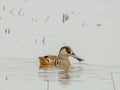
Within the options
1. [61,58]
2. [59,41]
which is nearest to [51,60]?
[61,58]

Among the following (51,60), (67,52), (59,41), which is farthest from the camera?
(59,41)

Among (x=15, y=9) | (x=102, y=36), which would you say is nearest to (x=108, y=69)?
(x=102, y=36)

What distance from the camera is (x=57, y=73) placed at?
13.7ft

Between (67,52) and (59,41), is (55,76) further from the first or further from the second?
(59,41)

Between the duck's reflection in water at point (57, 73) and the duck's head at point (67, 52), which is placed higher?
the duck's head at point (67, 52)

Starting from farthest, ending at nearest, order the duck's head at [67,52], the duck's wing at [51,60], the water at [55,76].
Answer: the duck's head at [67,52]
the duck's wing at [51,60]
the water at [55,76]

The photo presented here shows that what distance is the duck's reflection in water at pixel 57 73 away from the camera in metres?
4.08

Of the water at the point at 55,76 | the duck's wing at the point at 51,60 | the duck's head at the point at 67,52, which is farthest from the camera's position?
the duck's head at the point at 67,52

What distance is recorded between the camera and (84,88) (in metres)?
3.97

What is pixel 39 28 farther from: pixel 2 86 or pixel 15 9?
pixel 2 86

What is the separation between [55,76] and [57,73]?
0.22 ft

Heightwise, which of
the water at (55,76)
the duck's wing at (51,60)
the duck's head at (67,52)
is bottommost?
the water at (55,76)

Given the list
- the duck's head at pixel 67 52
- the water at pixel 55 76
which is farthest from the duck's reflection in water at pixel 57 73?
the duck's head at pixel 67 52

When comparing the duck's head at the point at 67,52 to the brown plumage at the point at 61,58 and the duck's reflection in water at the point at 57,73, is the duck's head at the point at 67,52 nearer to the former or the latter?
the brown plumage at the point at 61,58
